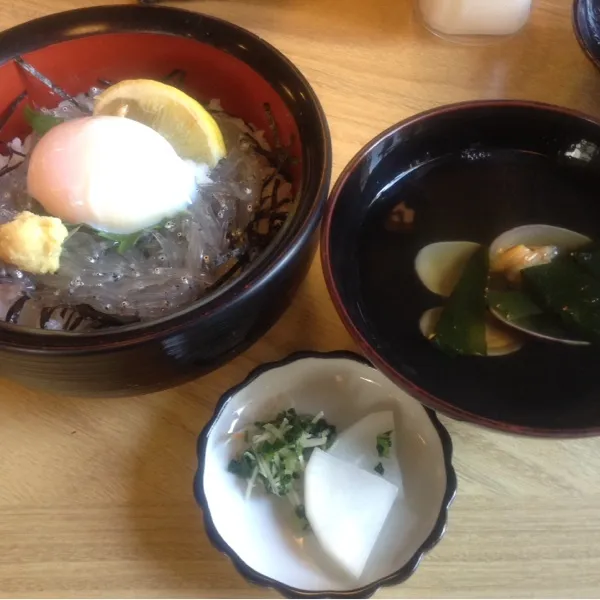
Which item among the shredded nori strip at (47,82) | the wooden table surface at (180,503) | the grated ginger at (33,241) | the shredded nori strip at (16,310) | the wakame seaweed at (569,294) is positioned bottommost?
the wooden table surface at (180,503)

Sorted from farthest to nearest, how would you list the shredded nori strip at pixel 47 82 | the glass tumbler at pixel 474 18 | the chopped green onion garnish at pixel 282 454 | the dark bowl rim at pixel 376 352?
the glass tumbler at pixel 474 18
the shredded nori strip at pixel 47 82
the chopped green onion garnish at pixel 282 454
the dark bowl rim at pixel 376 352

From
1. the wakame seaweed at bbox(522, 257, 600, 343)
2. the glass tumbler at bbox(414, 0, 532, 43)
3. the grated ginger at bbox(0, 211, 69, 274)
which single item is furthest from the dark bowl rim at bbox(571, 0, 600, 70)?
the grated ginger at bbox(0, 211, 69, 274)

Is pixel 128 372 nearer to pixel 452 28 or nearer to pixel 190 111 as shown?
pixel 190 111

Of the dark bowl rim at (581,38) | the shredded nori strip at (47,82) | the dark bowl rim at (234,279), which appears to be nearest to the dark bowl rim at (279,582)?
the dark bowl rim at (234,279)

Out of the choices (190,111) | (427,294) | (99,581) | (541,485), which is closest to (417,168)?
(427,294)

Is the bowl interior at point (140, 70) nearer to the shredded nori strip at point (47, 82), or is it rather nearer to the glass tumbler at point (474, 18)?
the shredded nori strip at point (47, 82)

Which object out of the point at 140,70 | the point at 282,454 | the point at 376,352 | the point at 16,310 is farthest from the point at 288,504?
the point at 140,70

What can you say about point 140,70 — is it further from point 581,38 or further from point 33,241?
point 581,38
